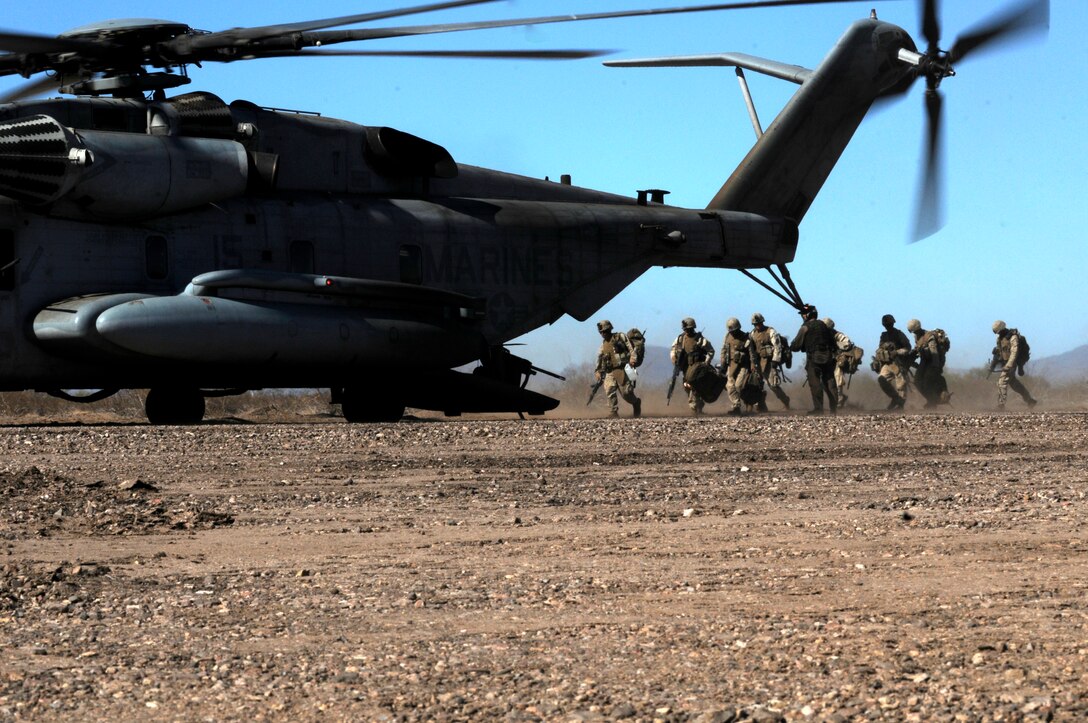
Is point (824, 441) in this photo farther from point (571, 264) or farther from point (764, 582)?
point (764, 582)

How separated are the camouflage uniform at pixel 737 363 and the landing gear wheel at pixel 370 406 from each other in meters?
6.37

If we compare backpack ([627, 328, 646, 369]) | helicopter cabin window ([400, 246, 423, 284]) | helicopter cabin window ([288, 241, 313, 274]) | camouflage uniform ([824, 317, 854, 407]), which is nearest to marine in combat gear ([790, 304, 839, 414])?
camouflage uniform ([824, 317, 854, 407])

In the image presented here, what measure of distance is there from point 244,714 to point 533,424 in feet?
35.9

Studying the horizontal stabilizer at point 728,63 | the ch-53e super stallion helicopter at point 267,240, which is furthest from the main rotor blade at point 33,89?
the horizontal stabilizer at point 728,63

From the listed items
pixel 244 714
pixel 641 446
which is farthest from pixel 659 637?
pixel 641 446

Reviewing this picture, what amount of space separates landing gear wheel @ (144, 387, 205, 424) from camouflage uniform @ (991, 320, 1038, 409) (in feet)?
43.4

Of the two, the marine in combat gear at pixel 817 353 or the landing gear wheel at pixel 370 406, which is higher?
the marine in combat gear at pixel 817 353

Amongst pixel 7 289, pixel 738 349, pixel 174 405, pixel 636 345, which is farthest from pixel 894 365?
pixel 7 289

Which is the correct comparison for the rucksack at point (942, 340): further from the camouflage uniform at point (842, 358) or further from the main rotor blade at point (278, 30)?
the main rotor blade at point (278, 30)

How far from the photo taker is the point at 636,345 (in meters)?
21.1

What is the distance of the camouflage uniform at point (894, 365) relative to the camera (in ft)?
74.9

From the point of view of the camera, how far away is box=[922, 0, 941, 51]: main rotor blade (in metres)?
18.4

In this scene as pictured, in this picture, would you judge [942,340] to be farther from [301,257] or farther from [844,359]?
[301,257]

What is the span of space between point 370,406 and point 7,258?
4.41 metres
